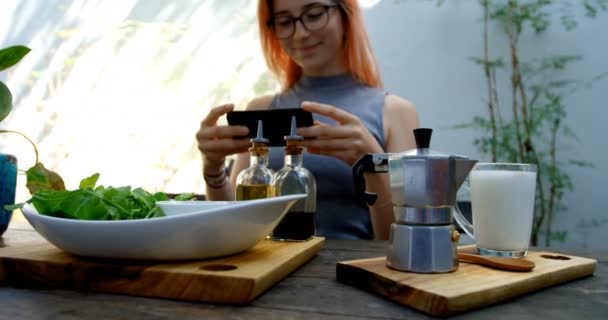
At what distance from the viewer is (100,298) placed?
0.52 meters

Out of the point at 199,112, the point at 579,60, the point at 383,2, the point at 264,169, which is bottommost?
the point at 264,169

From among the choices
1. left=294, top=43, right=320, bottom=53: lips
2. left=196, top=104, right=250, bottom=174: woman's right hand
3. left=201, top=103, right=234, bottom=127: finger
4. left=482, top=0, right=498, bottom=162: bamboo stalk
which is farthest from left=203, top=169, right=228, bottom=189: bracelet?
left=482, top=0, right=498, bottom=162: bamboo stalk

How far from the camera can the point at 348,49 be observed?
1.53m

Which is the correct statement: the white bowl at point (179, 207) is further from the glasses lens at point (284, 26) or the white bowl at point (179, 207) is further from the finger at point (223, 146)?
the glasses lens at point (284, 26)

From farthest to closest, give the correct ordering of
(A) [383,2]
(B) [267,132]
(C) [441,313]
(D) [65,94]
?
(D) [65,94] < (A) [383,2] < (B) [267,132] < (C) [441,313]

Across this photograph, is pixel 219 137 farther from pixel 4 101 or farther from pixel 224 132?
pixel 4 101

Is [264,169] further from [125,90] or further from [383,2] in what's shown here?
[125,90]

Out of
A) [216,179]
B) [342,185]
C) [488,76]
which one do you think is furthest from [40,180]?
[488,76]

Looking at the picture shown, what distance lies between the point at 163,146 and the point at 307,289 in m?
2.45

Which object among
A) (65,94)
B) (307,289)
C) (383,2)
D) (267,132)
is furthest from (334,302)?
(65,94)

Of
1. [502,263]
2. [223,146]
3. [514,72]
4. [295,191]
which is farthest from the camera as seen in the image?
[514,72]

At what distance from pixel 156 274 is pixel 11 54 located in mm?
460

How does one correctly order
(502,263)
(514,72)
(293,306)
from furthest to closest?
(514,72) < (502,263) < (293,306)

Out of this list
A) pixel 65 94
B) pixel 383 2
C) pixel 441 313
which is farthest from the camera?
pixel 65 94
